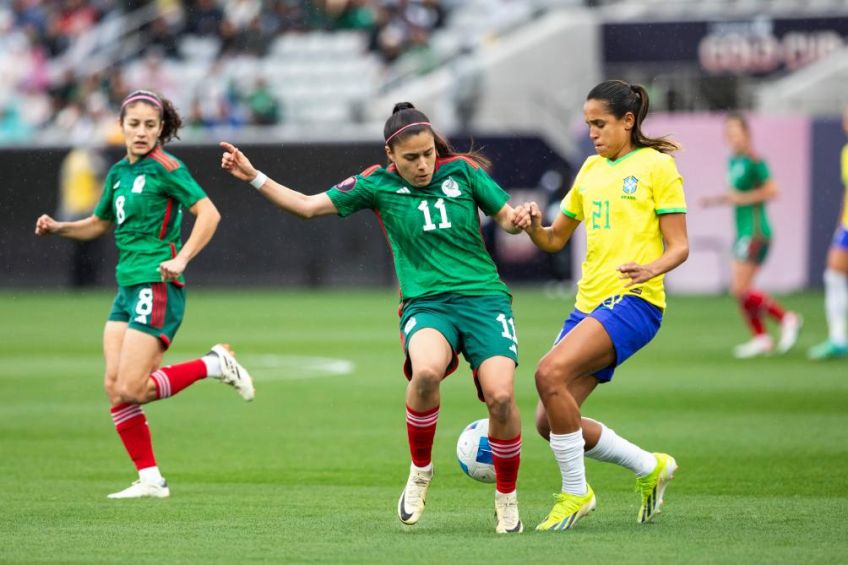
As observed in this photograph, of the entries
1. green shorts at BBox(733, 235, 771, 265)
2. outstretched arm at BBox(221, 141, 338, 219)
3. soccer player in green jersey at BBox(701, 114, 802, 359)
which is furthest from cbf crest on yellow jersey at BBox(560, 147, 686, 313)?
green shorts at BBox(733, 235, 771, 265)

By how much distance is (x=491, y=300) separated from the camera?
298 inches

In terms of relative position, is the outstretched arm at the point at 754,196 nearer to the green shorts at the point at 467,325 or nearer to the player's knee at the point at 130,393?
the player's knee at the point at 130,393

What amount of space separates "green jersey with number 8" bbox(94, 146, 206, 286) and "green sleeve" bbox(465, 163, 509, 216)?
192 centimetres

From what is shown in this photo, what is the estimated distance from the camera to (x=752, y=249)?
17125mm

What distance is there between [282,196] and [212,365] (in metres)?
2.14

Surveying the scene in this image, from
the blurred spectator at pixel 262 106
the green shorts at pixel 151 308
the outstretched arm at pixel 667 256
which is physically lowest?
the green shorts at pixel 151 308

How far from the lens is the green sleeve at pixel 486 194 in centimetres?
763

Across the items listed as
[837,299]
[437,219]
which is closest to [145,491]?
[437,219]

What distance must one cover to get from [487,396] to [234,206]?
22820mm

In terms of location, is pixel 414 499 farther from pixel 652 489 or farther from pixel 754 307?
pixel 754 307

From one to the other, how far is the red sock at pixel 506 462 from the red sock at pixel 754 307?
1002 cm

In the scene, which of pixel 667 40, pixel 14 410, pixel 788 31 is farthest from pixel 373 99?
pixel 14 410

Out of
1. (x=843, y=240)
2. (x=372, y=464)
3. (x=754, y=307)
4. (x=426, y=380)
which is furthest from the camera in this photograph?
(x=754, y=307)

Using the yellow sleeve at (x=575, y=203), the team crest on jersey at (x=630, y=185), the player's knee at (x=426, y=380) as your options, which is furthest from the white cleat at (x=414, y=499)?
the team crest on jersey at (x=630, y=185)
